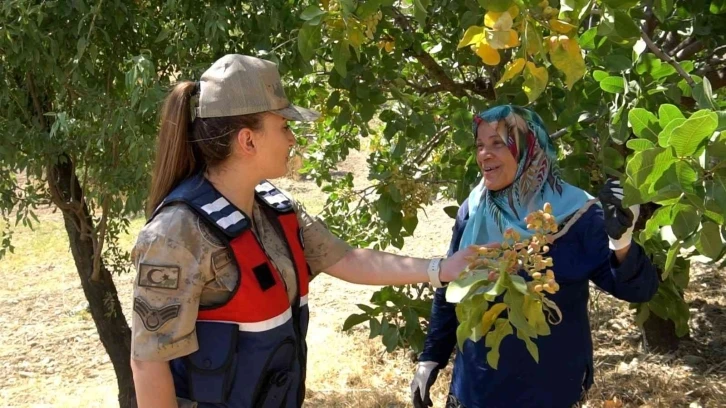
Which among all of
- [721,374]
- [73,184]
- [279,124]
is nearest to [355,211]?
[73,184]

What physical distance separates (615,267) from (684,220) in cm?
87

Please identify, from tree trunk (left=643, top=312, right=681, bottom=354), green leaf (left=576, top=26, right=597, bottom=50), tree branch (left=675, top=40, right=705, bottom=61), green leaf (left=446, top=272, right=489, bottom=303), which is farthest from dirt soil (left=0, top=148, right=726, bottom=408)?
tree branch (left=675, top=40, right=705, bottom=61)

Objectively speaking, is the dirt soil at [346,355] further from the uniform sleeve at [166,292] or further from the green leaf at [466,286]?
the uniform sleeve at [166,292]

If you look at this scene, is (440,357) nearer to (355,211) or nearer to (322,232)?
(322,232)

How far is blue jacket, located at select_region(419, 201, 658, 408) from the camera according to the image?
2217 millimetres

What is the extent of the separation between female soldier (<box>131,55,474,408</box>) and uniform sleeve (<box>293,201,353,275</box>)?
0.12m

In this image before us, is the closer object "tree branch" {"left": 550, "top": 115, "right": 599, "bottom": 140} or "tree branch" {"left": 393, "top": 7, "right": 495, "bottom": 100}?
"tree branch" {"left": 550, "top": 115, "right": 599, "bottom": 140}

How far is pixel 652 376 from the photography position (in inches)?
169

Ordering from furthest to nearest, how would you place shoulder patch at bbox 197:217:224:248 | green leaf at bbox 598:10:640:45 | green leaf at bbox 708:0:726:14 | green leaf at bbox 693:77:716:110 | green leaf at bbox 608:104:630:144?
green leaf at bbox 708:0:726:14
green leaf at bbox 608:104:630:144
shoulder patch at bbox 197:217:224:248
green leaf at bbox 598:10:640:45
green leaf at bbox 693:77:716:110

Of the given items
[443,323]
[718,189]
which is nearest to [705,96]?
[718,189]

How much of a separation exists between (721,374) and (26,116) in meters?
3.57

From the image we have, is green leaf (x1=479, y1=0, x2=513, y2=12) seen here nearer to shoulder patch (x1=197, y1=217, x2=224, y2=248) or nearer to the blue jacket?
shoulder patch (x1=197, y1=217, x2=224, y2=248)

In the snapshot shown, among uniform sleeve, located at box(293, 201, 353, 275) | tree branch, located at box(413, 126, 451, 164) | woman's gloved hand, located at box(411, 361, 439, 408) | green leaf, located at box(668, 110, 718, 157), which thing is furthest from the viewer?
tree branch, located at box(413, 126, 451, 164)

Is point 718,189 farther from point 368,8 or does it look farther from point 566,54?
point 368,8
